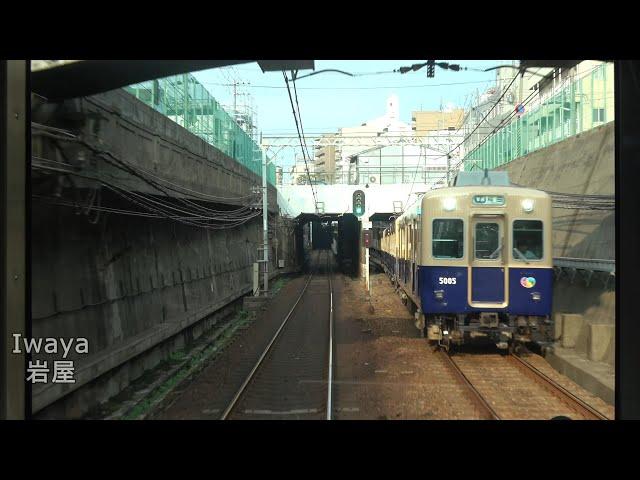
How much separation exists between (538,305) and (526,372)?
3.85ft

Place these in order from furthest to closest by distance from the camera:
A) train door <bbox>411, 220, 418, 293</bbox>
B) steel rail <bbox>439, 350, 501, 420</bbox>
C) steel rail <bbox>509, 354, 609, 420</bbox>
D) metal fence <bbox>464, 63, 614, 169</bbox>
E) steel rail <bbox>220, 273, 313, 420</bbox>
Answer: metal fence <bbox>464, 63, 614, 169</bbox>
train door <bbox>411, 220, 418, 293</bbox>
steel rail <bbox>220, 273, 313, 420</bbox>
steel rail <bbox>439, 350, 501, 420</bbox>
steel rail <bbox>509, 354, 609, 420</bbox>

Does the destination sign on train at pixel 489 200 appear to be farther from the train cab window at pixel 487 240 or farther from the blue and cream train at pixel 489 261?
the train cab window at pixel 487 240

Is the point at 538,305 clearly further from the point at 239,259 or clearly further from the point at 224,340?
the point at 239,259

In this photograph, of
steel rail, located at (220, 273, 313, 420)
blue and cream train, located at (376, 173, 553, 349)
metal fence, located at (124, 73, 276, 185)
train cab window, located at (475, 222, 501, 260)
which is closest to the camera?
steel rail, located at (220, 273, 313, 420)

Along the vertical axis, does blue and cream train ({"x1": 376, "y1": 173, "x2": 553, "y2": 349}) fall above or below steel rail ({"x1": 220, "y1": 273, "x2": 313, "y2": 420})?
above

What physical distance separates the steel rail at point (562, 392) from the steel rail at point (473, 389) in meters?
1.01

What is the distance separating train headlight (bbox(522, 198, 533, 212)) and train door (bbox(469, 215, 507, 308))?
1.30 ft

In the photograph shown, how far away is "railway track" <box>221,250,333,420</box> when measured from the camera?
6922mm

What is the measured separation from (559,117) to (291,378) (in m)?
13.2

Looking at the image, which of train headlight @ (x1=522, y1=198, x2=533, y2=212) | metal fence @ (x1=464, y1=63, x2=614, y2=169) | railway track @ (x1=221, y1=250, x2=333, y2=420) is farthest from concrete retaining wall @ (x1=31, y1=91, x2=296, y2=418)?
metal fence @ (x1=464, y1=63, x2=614, y2=169)

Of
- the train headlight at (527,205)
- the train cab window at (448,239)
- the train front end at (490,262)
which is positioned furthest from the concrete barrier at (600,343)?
the train cab window at (448,239)

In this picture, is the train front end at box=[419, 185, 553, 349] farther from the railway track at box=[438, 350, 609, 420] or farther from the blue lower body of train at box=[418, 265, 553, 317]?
the railway track at box=[438, 350, 609, 420]

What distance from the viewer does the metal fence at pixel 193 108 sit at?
11.0 metres
